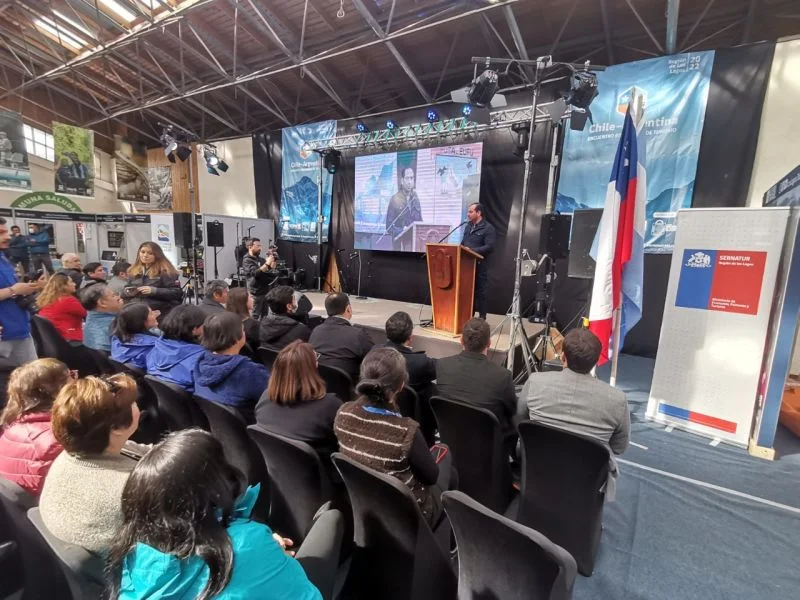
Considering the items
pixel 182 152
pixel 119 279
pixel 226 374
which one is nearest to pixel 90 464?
pixel 226 374

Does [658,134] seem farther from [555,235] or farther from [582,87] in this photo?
[555,235]

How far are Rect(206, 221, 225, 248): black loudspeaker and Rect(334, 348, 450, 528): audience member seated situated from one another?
7.52 metres

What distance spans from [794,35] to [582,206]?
8.58ft

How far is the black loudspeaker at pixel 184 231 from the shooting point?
821 cm

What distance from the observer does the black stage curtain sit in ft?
14.2

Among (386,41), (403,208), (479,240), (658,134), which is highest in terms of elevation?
(386,41)

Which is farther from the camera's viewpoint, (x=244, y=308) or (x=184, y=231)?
(x=184, y=231)

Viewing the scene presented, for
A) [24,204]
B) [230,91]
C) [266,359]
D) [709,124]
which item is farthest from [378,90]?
[24,204]

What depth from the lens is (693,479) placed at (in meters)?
2.49

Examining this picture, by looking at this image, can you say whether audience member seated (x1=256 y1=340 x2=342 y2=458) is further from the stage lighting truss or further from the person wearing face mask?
the person wearing face mask

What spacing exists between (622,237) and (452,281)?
1485 mm

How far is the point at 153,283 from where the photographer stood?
3779 millimetres

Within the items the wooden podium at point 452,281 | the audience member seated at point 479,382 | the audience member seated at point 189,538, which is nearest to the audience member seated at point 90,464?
the audience member seated at point 189,538

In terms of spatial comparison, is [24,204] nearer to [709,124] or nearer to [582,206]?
[582,206]
